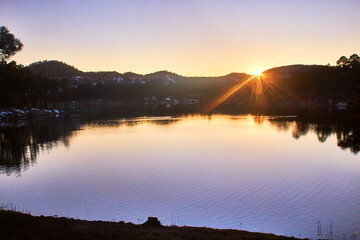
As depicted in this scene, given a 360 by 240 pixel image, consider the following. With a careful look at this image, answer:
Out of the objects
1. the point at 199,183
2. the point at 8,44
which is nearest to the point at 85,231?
the point at 199,183

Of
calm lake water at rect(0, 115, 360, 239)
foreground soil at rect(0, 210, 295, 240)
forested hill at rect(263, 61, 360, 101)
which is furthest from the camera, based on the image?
forested hill at rect(263, 61, 360, 101)

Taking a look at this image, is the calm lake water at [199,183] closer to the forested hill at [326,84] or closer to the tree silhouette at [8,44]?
the tree silhouette at [8,44]

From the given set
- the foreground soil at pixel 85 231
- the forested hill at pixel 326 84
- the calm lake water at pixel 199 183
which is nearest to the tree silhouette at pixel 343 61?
the forested hill at pixel 326 84

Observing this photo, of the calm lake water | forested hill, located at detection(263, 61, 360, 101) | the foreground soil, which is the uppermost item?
forested hill, located at detection(263, 61, 360, 101)

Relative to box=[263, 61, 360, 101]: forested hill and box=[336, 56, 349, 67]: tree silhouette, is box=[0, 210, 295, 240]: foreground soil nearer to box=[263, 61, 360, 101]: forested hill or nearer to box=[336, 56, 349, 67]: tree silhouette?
box=[263, 61, 360, 101]: forested hill

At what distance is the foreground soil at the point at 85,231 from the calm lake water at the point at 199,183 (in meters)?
3.11

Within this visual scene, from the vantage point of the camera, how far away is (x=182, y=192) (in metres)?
20.2

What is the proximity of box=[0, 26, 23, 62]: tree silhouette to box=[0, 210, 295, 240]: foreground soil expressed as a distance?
60011mm

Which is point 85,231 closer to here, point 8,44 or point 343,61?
point 8,44

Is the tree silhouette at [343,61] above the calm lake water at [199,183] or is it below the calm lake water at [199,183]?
above

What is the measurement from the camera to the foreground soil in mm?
10352

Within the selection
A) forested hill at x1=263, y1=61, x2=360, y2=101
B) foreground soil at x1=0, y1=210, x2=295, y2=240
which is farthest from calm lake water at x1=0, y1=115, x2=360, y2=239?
forested hill at x1=263, y1=61, x2=360, y2=101

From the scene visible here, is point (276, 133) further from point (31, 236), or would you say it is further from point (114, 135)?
point (31, 236)

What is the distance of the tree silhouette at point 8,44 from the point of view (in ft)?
202
